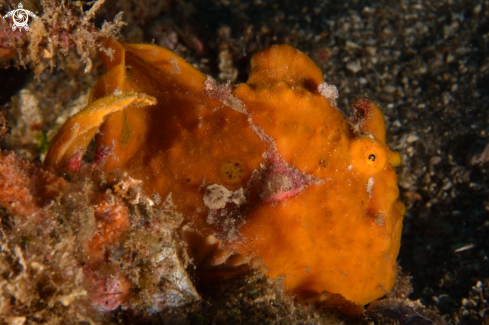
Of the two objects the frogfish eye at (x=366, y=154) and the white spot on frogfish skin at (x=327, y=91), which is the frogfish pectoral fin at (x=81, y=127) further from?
the frogfish eye at (x=366, y=154)

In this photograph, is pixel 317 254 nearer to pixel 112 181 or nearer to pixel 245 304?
pixel 245 304

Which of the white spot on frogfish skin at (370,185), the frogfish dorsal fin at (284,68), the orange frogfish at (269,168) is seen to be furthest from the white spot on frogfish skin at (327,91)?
the white spot on frogfish skin at (370,185)

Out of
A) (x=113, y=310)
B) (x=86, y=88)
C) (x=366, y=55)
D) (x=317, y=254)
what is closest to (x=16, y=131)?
(x=86, y=88)

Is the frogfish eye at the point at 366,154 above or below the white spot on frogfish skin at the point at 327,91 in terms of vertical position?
below

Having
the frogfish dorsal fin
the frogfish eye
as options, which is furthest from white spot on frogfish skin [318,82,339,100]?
the frogfish eye

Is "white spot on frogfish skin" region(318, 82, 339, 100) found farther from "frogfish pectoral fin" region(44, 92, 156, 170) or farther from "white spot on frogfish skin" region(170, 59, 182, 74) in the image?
"frogfish pectoral fin" region(44, 92, 156, 170)
